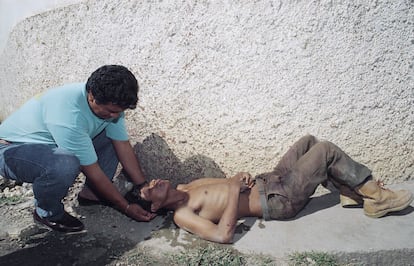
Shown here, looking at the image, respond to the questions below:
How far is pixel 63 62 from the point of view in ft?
11.8

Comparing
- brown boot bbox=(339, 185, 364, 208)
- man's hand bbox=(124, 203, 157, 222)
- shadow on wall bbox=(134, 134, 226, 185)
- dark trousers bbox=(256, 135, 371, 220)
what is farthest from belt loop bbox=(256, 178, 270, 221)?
man's hand bbox=(124, 203, 157, 222)

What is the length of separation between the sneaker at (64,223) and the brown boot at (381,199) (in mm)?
2014

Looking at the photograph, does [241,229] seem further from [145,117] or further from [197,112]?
[145,117]

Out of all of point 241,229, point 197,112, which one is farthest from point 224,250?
point 197,112

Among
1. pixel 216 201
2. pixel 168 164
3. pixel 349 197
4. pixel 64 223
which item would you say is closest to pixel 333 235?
pixel 349 197

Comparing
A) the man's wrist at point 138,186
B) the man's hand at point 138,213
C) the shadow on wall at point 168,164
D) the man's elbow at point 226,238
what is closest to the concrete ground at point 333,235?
the man's elbow at point 226,238

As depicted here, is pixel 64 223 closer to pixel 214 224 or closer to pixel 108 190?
pixel 108 190

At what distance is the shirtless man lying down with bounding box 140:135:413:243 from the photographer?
2.64 meters

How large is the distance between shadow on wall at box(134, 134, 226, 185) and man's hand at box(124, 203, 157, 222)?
1.71 feet

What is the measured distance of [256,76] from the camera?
2.92 meters

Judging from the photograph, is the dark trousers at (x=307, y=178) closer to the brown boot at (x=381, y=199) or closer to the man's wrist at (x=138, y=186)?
the brown boot at (x=381, y=199)

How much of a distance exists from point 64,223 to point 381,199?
2217mm

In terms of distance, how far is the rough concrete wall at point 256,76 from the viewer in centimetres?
278

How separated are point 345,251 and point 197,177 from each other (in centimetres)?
136
